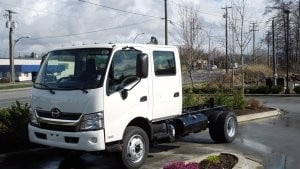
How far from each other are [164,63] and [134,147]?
205cm

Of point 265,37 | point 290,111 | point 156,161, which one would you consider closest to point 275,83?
point 290,111

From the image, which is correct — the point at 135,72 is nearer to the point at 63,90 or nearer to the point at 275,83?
the point at 63,90

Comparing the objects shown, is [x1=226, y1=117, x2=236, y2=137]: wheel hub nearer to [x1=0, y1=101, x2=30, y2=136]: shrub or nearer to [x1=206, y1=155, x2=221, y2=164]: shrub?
[x1=206, y1=155, x2=221, y2=164]: shrub

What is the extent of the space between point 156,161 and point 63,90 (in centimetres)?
266

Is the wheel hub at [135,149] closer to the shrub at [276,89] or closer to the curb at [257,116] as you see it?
the curb at [257,116]

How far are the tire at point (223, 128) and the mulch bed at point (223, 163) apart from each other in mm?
2281

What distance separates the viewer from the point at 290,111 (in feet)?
75.0

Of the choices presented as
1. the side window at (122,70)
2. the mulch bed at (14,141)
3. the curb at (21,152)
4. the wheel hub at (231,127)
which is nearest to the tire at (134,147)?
the side window at (122,70)

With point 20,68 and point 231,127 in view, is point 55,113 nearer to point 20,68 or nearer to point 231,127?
point 231,127

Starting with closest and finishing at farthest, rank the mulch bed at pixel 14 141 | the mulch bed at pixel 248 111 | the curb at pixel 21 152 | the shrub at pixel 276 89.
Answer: the curb at pixel 21 152 → the mulch bed at pixel 14 141 → the mulch bed at pixel 248 111 → the shrub at pixel 276 89

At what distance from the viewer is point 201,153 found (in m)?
11.7

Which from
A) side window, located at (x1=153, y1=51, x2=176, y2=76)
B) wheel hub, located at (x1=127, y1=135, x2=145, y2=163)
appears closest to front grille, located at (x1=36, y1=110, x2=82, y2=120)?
wheel hub, located at (x1=127, y1=135, x2=145, y2=163)

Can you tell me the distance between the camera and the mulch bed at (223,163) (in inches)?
368

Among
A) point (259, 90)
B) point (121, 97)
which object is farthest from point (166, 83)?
point (259, 90)
